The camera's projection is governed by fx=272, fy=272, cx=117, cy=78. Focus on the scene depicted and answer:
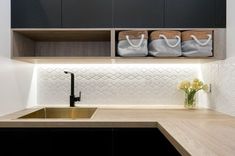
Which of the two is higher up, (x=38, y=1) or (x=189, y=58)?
(x=38, y=1)

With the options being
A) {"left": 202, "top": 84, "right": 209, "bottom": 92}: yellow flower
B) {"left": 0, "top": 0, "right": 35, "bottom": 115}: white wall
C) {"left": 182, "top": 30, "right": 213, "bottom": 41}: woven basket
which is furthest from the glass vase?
{"left": 0, "top": 0, "right": 35, "bottom": 115}: white wall

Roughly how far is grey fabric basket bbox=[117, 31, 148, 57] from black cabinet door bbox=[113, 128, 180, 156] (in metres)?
0.63

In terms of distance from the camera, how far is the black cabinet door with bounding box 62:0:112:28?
2186 millimetres

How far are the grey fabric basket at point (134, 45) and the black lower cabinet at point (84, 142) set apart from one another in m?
0.63

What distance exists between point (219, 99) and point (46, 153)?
1.42 meters

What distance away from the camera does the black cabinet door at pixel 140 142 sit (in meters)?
1.85

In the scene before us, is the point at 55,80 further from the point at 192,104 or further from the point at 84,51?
the point at 192,104

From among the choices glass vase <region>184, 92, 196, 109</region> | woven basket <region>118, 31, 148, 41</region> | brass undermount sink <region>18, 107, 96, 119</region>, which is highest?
woven basket <region>118, 31, 148, 41</region>

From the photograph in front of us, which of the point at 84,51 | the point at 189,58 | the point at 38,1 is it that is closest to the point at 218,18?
the point at 189,58

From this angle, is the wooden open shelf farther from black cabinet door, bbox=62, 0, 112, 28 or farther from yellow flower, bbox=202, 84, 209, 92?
yellow flower, bbox=202, 84, 209, 92

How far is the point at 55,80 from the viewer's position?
271 cm

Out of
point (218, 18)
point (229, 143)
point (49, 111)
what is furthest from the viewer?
point (49, 111)

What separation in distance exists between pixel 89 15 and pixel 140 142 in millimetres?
1070

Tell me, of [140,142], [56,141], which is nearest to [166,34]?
[140,142]
